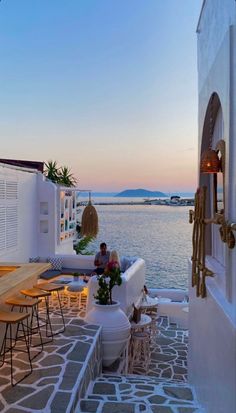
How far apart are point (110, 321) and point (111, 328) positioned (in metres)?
0.12

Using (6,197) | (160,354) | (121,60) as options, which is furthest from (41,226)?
(121,60)

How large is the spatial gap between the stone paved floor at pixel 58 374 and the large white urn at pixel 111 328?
0.57 feet

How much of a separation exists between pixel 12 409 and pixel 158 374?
4.36m

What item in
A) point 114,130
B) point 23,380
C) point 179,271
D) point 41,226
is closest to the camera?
point 23,380

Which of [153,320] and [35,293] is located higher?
[35,293]

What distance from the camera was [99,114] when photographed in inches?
657

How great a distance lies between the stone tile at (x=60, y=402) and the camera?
11.9 feet

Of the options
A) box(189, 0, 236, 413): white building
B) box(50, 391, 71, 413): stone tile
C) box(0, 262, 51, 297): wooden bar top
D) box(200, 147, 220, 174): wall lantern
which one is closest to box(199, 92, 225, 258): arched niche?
box(189, 0, 236, 413): white building

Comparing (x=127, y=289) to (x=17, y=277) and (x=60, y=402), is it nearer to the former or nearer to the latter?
(x=17, y=277)

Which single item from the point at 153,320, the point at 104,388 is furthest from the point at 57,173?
the point at 104,388

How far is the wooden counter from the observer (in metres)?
4.80

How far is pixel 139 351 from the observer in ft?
25.3

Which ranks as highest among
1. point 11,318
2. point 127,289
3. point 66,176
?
point 66,176

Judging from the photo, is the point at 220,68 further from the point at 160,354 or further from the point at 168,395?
the point at 160,354
